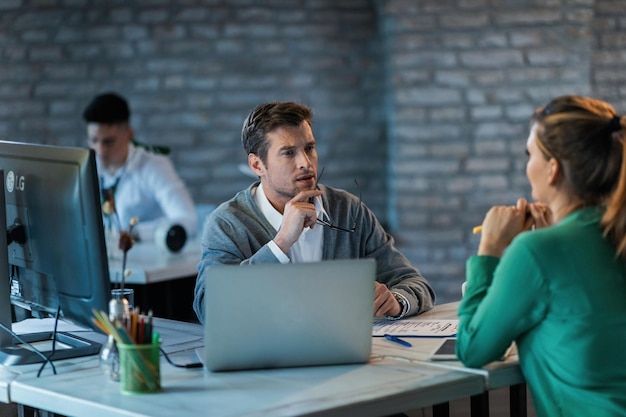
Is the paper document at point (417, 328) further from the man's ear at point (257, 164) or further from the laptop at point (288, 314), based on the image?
the man's ear at point (257, 164)

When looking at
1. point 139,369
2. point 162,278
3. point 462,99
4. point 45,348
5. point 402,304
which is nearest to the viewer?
point 139,369

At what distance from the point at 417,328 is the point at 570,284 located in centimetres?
51

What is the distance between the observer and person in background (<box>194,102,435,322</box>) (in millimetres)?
2434

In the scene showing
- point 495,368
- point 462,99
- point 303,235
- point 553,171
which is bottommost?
point 495,368

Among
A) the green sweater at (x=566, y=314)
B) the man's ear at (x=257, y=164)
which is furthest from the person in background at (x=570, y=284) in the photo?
the man's ear at (x=257, y=164)

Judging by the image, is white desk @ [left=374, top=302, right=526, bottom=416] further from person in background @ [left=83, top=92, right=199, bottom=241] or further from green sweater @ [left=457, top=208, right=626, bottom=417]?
person in background @ [left=83, top=92, right=199, bottom=241]

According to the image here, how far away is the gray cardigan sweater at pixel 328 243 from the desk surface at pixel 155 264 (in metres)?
0.89

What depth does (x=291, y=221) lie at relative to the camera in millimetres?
2395

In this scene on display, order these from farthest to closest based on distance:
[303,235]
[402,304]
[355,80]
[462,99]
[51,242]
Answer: [355,80]
[462,99]
[303,235]
[402,304]
[51,242]

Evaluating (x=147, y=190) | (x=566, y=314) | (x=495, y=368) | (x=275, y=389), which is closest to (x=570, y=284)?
(x=566, y=314)

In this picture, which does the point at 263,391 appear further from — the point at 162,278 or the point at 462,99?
the point at 462,99

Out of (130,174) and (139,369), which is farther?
(130,174)

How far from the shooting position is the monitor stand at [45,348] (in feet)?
6.72

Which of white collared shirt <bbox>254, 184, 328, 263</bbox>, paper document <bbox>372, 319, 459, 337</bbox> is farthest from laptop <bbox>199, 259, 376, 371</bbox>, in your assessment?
white collared shirt <bbox>254, 184, 328, 263</bbox>
